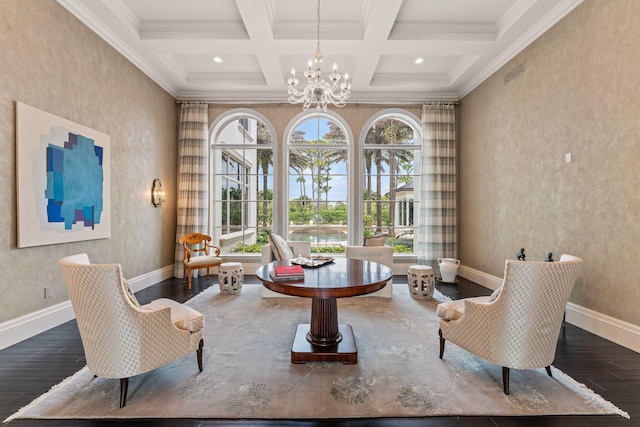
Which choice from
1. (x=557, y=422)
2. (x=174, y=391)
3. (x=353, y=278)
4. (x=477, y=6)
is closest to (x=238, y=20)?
(x=477, y=6)

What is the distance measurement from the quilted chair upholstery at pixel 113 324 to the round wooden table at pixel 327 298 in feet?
2.83

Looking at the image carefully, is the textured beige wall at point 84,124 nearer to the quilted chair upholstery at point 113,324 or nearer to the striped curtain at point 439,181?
the quilted chair upholstery at point 113,324

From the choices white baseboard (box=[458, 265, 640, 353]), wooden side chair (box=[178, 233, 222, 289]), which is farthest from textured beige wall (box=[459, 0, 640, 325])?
wooden side chair (box=[178, 233, 222, 289])

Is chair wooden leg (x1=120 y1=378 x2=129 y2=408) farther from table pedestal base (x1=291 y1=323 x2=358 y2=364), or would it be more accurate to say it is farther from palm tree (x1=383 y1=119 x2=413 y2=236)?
palm tree (x1=383 y1=119 x2=413 y2=236)

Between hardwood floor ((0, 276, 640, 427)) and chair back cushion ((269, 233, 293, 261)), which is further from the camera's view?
chair back cushion ((269, 233, 293, 261))

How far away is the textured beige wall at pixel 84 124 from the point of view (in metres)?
2.78

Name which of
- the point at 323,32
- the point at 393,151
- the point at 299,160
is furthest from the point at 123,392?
the point at 393,151

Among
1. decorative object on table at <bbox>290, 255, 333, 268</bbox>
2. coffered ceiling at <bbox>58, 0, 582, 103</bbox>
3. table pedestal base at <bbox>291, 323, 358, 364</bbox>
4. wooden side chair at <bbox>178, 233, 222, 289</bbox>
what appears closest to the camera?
table pedestal base at <bbox>291, 323, 358, 364</bbox>

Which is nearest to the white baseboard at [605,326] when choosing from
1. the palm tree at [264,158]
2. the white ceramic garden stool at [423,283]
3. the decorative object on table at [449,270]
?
the white ceramic garden stool at [423,283]

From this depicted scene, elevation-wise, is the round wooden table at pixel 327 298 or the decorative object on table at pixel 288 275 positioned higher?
the decorative object on table at pixel 288 275

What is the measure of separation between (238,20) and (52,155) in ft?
8.97

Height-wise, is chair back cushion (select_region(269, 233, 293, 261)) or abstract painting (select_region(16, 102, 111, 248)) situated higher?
abstract painting (select_region(16, 102, 111, 248))

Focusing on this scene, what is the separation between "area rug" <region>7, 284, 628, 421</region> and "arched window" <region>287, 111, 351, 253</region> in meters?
3.43

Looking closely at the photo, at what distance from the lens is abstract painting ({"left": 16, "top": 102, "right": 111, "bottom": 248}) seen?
2893 mm
